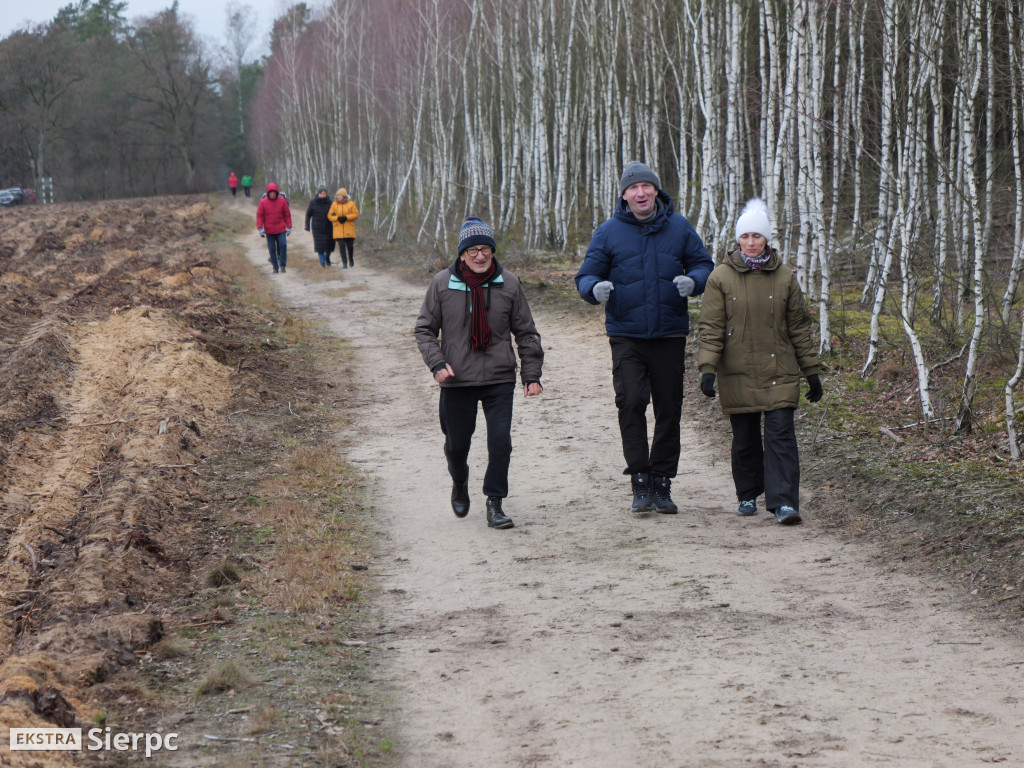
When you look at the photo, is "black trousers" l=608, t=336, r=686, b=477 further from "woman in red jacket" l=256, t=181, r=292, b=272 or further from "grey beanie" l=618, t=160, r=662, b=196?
"woman in red jacket" l=256, t=181, r=292, b=272

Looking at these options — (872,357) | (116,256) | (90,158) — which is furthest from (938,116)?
(90,158)

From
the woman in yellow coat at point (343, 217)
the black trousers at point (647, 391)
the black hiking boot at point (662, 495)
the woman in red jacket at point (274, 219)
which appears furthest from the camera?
the woman in yellow coat at point (343, 217)

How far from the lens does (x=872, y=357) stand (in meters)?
9.41

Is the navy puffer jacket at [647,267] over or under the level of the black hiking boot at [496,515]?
over

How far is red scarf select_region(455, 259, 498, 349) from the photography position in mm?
6305

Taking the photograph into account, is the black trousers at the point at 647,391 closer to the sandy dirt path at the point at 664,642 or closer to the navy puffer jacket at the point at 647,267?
the navy puffer jacket at the point at 647,267

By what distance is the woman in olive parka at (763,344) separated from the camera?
611 centimetres

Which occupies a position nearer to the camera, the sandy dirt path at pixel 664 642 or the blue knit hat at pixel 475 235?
the sandy dirt path at pixel 664 642

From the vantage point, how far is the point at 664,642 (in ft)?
15.0

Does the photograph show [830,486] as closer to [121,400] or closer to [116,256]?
[121,400]

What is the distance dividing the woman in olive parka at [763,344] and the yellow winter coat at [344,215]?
17.0 metres

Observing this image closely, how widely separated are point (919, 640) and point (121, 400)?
8.24 metres

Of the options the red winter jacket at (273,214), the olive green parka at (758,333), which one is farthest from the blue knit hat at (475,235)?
the red winter jacket at (273,214)

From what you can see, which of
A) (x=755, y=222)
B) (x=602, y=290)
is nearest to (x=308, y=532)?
(x=602, y=290)
